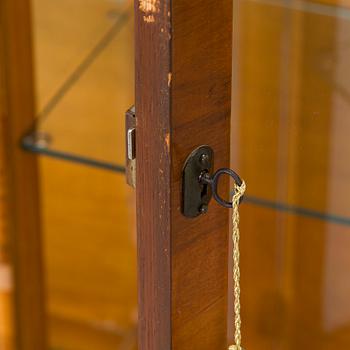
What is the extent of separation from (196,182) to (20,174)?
0.52m

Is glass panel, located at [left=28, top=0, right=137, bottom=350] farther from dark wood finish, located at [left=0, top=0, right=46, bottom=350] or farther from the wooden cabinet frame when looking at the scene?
the wooden cabinet frame

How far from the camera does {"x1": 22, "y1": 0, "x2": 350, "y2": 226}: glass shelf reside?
0.88m

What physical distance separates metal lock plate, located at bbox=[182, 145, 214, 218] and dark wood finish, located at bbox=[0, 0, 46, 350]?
49 centimetres

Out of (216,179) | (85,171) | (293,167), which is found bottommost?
(85,171)

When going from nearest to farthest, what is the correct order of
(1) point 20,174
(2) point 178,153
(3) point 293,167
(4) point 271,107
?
(2) point 178,153 → (4) point 271,107 → (3) point 293,167 → (1) point 20,174

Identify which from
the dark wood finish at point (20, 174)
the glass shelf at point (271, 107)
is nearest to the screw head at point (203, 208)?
the glass shelf at point (271, 107)

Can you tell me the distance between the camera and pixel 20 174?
117cm

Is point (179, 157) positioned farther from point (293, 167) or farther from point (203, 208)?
point (293, 167)

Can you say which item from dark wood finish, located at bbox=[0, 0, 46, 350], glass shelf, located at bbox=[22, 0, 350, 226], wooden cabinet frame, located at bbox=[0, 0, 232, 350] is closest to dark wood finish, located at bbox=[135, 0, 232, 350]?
wooden cabinet frame, located at bbox=[0, 0, 232, 350]

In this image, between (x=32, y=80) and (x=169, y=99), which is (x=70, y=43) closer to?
(x=32, y=80)

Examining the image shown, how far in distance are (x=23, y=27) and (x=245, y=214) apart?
0.33 m

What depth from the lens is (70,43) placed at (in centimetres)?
122

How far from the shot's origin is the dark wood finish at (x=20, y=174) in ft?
3.69

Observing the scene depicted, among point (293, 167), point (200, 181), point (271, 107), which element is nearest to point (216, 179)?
point (200, 181)
